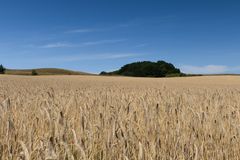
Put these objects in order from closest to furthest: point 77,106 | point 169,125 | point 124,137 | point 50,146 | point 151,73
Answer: point 50,146, point 124,137, point 169,125, point 77,106, point 151,73

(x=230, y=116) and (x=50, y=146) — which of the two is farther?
(x=230, y=116)

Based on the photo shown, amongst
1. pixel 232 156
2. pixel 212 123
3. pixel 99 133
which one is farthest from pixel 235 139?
pixel 99 133

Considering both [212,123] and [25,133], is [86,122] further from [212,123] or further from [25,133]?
[212,123]

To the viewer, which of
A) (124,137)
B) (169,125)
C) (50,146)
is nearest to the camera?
(50,146)

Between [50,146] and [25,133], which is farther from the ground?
[50,146]

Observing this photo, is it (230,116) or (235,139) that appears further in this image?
(230,116)

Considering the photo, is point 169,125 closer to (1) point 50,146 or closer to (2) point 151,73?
(1) point 50,146

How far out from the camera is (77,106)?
5062 mm

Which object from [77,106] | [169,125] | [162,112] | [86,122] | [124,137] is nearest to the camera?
[124,137]

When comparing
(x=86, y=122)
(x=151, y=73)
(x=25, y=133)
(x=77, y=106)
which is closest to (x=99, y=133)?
(x=86, y=122)

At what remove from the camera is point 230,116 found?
395 centimetres

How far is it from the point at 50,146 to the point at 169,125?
7.74 ft

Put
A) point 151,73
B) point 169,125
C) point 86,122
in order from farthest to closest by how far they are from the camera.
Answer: point 151,73, point 169,125, point 86,122

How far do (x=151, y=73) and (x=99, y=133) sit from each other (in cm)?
5655
